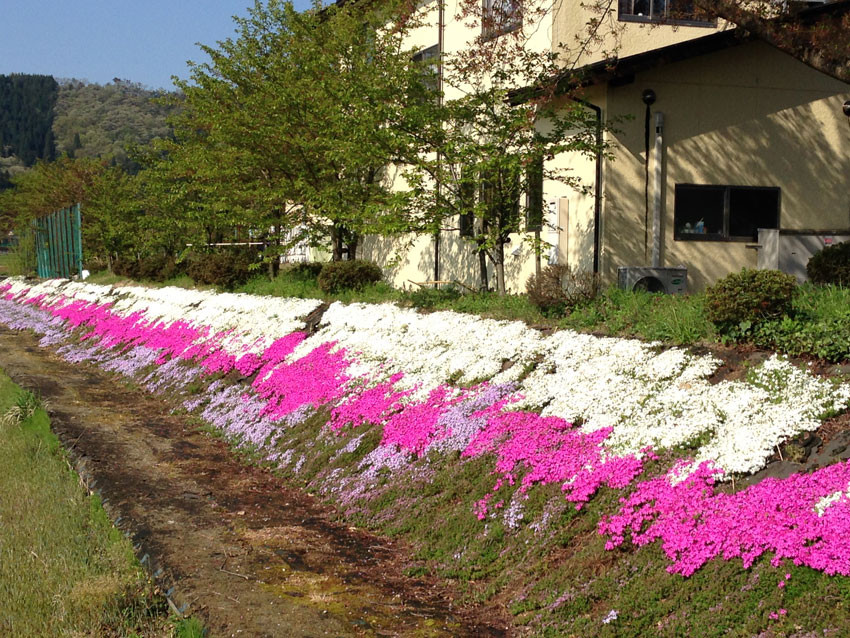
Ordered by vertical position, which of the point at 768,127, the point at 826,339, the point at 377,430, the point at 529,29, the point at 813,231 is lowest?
the point at 377,430

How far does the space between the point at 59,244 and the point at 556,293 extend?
44972 mm

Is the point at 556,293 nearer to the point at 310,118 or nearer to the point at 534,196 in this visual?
the point at 534,196

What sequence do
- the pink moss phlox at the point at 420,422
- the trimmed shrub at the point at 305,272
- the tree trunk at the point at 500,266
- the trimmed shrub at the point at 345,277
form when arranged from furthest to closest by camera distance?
the trimmed shrub at the point at 305,272
the trimmed shrub at the point at 345,277
the tree trunk at the point at 500,266
the pink moss phlox at the point at 420,422

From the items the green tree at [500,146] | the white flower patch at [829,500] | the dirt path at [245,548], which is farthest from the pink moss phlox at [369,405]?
the white flower patch at [829,500]

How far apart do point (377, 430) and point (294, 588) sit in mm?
3567

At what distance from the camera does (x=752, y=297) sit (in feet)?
26.9

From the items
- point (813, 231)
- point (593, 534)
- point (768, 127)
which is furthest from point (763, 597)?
point (768, 127)

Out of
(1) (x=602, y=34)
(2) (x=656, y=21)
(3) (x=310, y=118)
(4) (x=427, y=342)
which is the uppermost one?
(2) (x=656, y=21)

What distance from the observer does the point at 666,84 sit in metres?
15.7

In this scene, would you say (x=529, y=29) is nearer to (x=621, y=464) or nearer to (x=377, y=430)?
(x=377, y=430)

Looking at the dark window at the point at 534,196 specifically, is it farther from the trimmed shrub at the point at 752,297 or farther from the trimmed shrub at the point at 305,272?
the trimmed shrub at the point at 305,272

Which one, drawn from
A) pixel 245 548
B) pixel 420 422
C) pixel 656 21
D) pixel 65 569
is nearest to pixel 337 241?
pixel 656 21

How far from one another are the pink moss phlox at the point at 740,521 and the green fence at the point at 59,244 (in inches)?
1690

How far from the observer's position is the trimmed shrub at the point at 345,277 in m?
18.3
